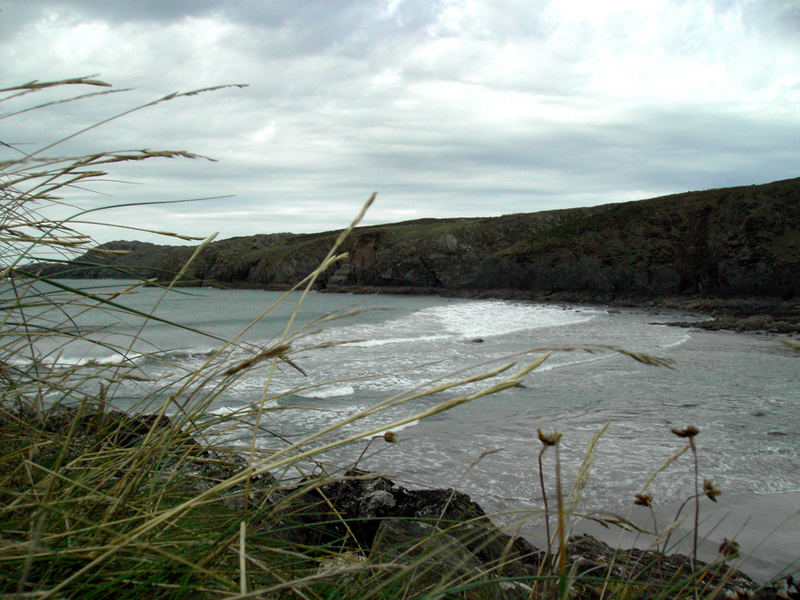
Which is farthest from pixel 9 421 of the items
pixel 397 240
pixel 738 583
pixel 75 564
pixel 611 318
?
pixel 397 240

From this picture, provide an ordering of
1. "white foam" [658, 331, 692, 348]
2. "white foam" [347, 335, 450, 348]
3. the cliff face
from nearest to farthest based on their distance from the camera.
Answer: "white foam" [658, 331, 692, 348]
"white foam" [347, 335, 450, 348]
the cliff face

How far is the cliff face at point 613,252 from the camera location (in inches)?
1658

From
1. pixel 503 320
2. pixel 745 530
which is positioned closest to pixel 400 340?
pixel 503 320

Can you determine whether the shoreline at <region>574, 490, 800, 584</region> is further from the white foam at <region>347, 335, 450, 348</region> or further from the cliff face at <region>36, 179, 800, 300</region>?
the cliff face at <region>36, 179, 800, 300</region>

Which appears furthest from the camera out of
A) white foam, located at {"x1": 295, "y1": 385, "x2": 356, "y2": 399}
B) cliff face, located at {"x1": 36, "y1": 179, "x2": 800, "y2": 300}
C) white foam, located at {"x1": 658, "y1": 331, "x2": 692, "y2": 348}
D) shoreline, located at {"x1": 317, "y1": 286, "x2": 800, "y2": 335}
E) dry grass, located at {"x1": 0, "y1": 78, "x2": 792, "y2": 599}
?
cliff face, located at {"x1": 36, "y1": 179, "x2": 800, "y2": 300}

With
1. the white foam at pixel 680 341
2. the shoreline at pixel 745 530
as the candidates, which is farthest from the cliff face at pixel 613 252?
the shoreline at pixel 745 530

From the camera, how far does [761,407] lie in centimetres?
941

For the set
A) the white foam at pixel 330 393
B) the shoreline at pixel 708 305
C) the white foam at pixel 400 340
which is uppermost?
the white foam at pixel 330 393

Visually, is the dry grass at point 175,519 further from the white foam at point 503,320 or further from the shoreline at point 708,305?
the white foam at point 503,320

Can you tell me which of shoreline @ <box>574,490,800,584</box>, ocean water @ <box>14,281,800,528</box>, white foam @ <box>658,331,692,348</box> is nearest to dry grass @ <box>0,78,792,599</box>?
ocean water @ <box>14,281,800,528</box>

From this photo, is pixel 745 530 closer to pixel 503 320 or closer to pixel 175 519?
pixel 175 519

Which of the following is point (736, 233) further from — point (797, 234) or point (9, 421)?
point (9, 421)

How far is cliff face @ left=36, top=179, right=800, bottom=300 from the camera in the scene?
138 feet

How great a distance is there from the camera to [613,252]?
163 feet
